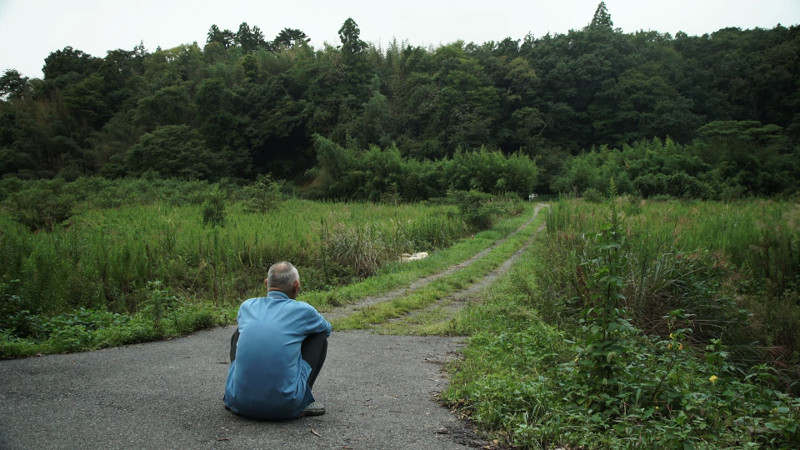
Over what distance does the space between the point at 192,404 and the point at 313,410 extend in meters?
1.01

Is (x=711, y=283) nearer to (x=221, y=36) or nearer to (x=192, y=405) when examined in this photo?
(x=192, y=405)

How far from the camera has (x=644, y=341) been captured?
5.46 metres

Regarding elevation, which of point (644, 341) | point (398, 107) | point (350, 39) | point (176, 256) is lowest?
point (644, 341)

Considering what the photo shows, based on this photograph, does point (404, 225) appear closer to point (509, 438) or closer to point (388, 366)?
point (388, 366)

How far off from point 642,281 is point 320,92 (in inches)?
1931

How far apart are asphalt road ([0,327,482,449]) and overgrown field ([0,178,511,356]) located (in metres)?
1.16

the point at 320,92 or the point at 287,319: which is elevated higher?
the point at 320,92

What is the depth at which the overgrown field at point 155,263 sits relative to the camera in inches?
262

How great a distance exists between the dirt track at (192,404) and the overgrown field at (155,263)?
114 cm

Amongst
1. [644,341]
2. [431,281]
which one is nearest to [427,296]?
[431,281]

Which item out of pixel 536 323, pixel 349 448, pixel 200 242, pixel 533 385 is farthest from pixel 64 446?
pixel 200 242

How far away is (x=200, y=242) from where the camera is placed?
11.6 m

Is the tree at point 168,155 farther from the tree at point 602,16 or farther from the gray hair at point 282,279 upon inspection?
the tree at point 602,16

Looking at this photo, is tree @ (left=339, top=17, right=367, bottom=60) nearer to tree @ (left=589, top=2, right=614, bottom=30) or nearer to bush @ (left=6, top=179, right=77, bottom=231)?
tree @ (left=589, top=2, right=614, bottom=30)
